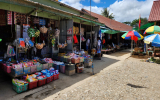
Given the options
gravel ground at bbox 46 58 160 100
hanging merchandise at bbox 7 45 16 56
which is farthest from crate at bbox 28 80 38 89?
hanging merchandise at bbox 7 45 16 56

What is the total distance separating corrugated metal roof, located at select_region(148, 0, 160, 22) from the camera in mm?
13934

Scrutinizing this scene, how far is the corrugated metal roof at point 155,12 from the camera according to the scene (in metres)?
13.9

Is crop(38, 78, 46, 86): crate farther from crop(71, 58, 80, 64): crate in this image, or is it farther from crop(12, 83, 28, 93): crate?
crop(71, 58, 80, 64): crate

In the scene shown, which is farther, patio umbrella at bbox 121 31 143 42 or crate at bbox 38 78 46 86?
patio umbrella at bbox 121 31 143 42

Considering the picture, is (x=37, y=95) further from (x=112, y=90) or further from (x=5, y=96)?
(x=112, y=90)

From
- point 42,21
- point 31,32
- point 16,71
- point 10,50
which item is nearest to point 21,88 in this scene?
point 16,71

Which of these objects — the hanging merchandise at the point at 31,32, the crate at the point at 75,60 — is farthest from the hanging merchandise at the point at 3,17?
the crate at the point at 75,60

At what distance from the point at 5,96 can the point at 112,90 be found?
3923 millimetres

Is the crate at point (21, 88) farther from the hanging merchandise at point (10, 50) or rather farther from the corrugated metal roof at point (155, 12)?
the corrugated metal roof at point (155, 12)

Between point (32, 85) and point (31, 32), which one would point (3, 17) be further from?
point (32, 85)

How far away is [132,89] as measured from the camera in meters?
4.48

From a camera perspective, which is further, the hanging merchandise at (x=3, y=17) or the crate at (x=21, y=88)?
the hanging merchandise at (x=3, y=17)

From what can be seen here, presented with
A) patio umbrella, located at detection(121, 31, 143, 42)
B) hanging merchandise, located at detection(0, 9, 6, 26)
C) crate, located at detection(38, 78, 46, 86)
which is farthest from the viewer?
patio umbrella, located at detection(121, 31, 143, 42)

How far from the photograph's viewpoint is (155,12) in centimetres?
1491
